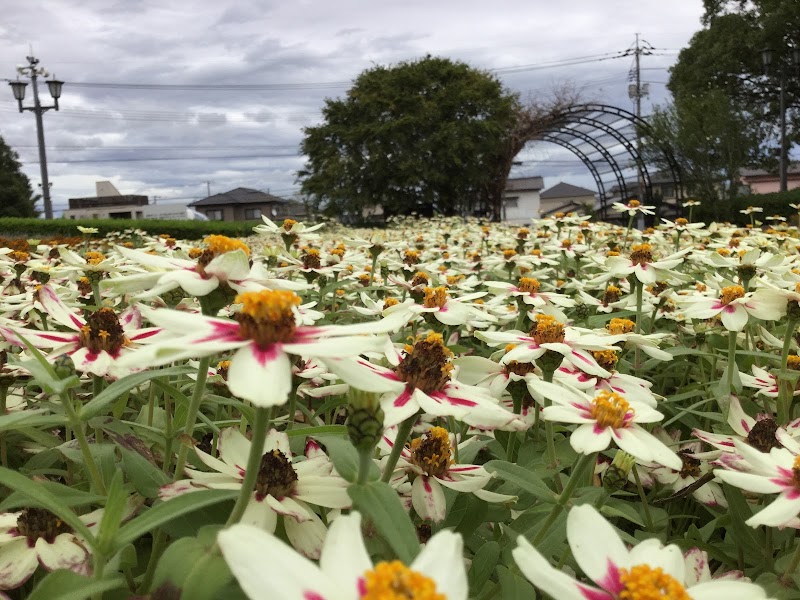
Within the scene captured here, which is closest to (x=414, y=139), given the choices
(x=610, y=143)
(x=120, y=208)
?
(x=610, y=143)

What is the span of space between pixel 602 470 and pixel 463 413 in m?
0.59

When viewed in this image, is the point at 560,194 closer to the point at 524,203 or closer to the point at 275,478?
the point at 524,203

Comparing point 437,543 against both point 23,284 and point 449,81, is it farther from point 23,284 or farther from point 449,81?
point 449,81

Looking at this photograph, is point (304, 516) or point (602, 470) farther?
point (602, 470)

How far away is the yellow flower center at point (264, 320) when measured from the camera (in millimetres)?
611

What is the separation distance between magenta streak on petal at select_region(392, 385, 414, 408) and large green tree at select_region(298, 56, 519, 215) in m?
19.2

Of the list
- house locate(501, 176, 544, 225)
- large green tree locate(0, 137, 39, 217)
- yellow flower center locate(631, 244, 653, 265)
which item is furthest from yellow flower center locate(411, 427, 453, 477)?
house locate(501, 176, 544, 225)

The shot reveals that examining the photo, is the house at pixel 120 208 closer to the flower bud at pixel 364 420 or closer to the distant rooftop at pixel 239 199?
the distant rooftop at pixel 239 199

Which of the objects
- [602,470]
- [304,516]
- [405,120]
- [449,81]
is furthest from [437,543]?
[449,81]

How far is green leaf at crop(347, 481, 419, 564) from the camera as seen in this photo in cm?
54

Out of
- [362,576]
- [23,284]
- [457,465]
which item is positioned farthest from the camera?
[23,284]

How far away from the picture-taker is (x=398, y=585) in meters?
0.43

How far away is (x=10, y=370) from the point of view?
114 cm

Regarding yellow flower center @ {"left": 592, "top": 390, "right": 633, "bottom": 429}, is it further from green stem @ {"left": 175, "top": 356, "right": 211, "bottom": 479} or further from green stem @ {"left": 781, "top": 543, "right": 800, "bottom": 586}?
green stem @ {"left": 175, "top": 356, "right": 211, "bottom": 479}
